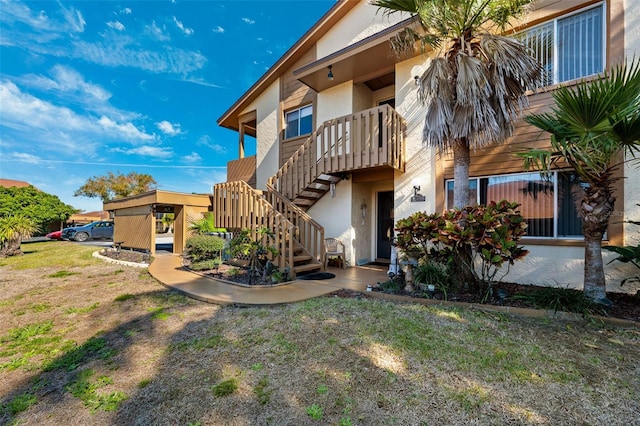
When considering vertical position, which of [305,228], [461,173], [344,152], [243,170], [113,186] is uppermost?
[113,186]

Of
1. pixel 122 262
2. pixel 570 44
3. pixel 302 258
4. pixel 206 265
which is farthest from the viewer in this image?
pixel 122 262

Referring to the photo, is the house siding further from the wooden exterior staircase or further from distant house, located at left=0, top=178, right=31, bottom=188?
distant house, located at left=0, top=178, right=31, bottom=188

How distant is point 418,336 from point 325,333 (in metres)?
1.17

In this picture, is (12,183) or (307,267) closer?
(307,267)

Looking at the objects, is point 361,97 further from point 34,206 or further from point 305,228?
point 34,206

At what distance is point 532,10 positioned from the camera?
5887 mm

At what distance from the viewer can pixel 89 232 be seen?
2095cm

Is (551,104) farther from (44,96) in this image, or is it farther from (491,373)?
(44,96)

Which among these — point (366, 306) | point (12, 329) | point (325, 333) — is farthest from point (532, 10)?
point (12, 329)

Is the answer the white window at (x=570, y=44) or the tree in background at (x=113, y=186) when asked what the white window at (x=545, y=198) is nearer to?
the white window at (x=570, y=44)

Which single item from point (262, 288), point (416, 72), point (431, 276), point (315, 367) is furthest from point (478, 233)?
point (416, 72)

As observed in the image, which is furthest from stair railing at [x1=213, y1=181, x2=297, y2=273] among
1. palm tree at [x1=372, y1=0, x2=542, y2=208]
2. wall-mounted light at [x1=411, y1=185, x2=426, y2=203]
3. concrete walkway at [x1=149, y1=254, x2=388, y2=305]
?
palm tree at [x1=372, y1=0, x2=542, y2=208]

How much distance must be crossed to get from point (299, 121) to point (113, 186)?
30355 mm

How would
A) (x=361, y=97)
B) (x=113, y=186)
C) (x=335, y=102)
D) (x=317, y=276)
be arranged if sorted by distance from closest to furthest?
(x=317, y=276) → (x=361, y=97) → (x=335, y=102) → (x=113, y=186)
